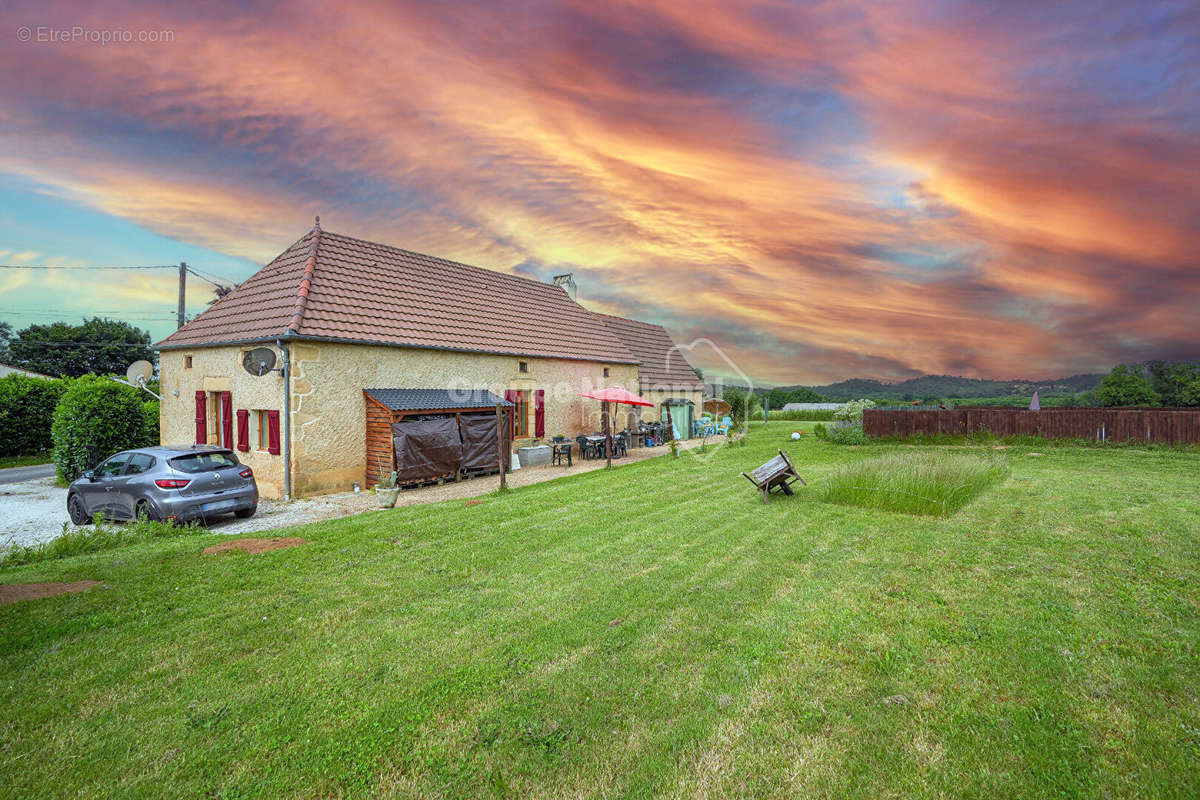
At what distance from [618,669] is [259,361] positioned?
12628 millimetres

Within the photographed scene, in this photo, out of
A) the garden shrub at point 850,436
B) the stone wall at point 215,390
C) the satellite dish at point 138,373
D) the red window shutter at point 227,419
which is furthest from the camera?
the garden shrub at point 850,436

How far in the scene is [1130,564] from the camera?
649 centimetres

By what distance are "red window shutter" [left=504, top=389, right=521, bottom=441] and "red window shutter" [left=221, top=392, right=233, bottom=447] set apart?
762 centimetres

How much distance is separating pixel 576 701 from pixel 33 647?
4749mm

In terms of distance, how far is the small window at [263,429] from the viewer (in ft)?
43.5

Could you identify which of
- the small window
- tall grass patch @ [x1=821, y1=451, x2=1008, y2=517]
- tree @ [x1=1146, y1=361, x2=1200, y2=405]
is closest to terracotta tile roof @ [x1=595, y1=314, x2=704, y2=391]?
tall grass patch @ [x1=821, y1=451, x2=1008, y2=517]

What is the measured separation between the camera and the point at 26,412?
2055 centimetres

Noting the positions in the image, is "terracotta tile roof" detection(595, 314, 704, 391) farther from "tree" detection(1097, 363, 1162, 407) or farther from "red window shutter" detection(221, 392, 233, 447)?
"tree" detection(1097, 363, 1162, 407)

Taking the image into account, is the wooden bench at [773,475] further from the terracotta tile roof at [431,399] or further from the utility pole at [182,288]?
the utility pole at [182,288]

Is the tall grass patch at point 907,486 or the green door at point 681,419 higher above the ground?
the green door at point 681,419

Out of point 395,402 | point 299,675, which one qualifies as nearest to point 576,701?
point 299,675

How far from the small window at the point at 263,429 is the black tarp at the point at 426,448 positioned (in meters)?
3.08

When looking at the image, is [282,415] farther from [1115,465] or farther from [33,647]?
[1115,465]

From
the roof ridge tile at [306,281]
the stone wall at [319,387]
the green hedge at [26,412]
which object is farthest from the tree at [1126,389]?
the green hedge at [26,412]
